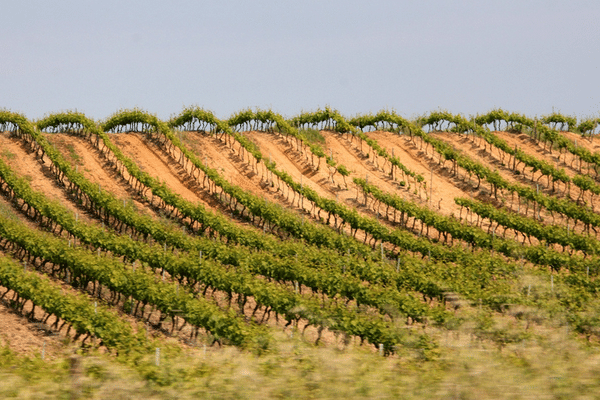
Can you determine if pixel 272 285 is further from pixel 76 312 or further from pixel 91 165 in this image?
pixel 91 165

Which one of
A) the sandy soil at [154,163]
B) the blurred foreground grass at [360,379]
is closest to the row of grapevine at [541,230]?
the sandy soil at [154,163]

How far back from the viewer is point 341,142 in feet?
146

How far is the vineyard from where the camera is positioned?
337 inches

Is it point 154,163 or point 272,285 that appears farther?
point 154,163

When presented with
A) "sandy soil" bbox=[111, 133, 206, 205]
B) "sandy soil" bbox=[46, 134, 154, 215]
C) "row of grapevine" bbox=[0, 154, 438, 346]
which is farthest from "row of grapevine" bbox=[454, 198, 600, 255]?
"sandy soil" bbox=[46, 134, 154, 215]

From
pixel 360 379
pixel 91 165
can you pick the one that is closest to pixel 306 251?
pixel 91 165

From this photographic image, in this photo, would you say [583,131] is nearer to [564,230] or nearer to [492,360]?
[564,230]

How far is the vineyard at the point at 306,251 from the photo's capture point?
28.1 feet

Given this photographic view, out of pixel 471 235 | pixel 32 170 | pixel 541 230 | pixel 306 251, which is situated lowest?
pixel 306 251

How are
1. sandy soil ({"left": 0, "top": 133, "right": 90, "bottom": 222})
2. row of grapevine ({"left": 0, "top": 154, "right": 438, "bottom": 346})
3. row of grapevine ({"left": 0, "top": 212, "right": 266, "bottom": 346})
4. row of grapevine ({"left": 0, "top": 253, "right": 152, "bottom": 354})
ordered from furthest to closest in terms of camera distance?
sandy soil ({"left": 0, "top": 133, "right": 90, "bottom": 222}) → row of grapevine ({"left": 0, "top": 154, "right": 438, "bottom": 346}) → row of grapevine ({"left": 0, "top": 212, "right": 266, "bottom": 346}) → row of grapevine ({"left": 0, "top": 253, "right": 152, "bottom": 354})

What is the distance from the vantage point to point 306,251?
26422 millimetres

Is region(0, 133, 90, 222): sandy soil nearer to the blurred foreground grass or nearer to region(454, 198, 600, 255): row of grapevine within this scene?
region(454, 198, 600, 255): row of grapevine

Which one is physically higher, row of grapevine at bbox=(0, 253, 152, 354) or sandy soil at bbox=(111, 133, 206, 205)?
sandy soil at bbox=(111, 133, 206, 205)

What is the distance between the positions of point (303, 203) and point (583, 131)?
25.8 m
